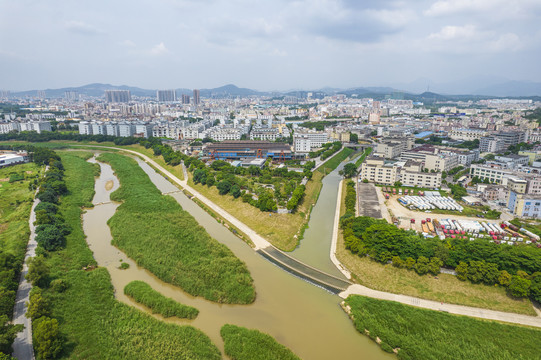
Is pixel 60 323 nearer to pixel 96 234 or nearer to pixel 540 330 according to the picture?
pixel 96 234

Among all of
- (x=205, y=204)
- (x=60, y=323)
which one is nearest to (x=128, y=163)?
(x=205, y=204)

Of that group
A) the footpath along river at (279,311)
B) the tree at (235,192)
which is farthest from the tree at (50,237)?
the tree at (235,192)

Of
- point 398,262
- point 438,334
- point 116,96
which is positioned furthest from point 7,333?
point 116,96

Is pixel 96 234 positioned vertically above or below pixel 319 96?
below

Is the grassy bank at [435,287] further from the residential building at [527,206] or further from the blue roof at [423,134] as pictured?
the blue roof at [423,134]

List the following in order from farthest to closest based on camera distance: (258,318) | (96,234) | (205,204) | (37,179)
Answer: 1. (37,179)
2. (205,204)
3. (96,234)
4. (258,318)

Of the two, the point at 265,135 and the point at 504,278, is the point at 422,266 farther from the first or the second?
the point at 265,135

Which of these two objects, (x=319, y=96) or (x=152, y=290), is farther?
(x=319, y=96)
